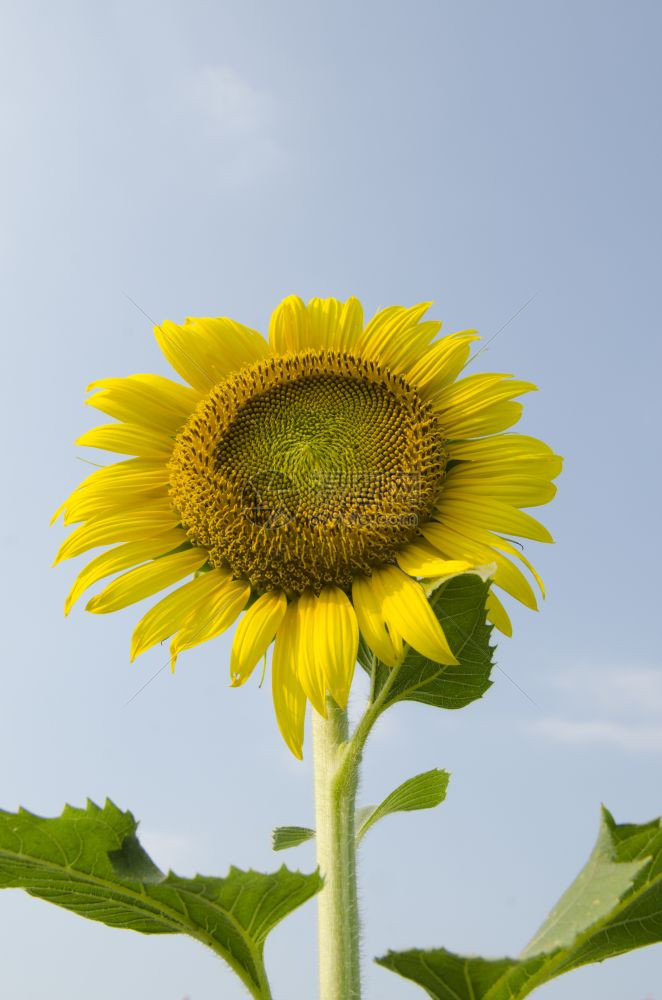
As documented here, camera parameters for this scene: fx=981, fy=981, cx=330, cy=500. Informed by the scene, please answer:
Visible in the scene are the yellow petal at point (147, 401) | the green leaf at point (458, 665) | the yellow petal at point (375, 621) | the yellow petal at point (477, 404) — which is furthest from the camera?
the yellow petal at point (147, 401)

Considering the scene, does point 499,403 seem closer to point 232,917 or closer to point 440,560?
point 440,560

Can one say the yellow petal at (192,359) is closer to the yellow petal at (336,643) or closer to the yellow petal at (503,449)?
the yellow petal at (503,449)

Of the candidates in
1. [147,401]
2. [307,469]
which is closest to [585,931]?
[307,469]

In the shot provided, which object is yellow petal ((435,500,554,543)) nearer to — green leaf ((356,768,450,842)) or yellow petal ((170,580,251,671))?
yellow petal ((170,580,251,671))

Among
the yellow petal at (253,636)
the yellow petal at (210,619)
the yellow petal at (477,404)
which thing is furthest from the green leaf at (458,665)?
the yellow petal at (477,404)

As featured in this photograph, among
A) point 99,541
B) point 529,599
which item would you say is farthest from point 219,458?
point 529,599
